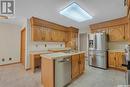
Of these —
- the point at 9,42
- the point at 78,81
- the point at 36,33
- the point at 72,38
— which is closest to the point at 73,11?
the point at 36,33

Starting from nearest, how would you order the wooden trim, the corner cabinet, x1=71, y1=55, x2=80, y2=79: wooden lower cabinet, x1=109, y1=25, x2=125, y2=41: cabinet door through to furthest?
x1=71, y1=55, x2=80, y2=79: wooden lower cabinet, the wooden trim, x1=109, y1=25, x2=125, y2=41: cabinet door, the corner cabinet

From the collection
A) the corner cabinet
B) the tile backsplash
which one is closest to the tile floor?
the tile backsplash

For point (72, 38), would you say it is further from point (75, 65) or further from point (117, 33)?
point (75, 65)

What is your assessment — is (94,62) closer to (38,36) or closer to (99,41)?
(99,41)

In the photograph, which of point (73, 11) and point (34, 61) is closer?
point (73, 11)

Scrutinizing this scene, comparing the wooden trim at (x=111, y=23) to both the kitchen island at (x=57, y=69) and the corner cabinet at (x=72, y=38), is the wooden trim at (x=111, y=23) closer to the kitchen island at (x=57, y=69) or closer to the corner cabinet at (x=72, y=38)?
the corner cabinet at (x=72, y=38)

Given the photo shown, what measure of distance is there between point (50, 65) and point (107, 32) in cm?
373

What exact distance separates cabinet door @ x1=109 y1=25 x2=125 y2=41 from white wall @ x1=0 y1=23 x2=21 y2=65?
519cm

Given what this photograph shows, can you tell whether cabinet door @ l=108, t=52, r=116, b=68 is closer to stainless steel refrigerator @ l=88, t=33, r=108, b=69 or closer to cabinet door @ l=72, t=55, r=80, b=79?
stainless steel refrigerator @ l=88, t=33, r=108, b=69

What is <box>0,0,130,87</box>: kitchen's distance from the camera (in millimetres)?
2652

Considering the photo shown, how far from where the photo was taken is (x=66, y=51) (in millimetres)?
3717

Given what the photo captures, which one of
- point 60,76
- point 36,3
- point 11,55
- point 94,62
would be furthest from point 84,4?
point 11,55

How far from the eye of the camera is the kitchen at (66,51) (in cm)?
265

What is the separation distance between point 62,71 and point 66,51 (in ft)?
4.34
